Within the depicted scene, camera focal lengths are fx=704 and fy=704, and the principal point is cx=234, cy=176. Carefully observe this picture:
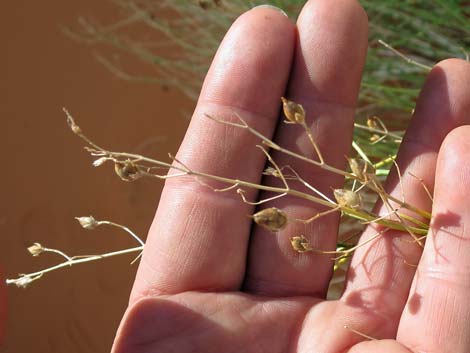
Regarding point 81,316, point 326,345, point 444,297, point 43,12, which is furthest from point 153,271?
point 43,12

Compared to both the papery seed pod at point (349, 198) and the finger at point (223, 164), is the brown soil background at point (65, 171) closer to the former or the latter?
the finger at point (223, 164)

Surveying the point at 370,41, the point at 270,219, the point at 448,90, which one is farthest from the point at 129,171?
the point at 370,41

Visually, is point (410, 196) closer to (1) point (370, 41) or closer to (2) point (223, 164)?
(2) point (223, 164)

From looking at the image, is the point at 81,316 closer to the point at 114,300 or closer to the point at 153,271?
the point at 114,300

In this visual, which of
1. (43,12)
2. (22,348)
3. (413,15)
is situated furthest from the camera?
(43,12)

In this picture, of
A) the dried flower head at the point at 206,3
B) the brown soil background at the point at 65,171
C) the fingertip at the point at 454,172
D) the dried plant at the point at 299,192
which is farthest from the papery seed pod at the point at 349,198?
the brown soil background at the point at 65,171

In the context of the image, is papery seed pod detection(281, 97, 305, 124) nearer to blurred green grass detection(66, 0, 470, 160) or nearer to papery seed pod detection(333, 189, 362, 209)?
papery seed pod detection(333, 189, 362, 209)

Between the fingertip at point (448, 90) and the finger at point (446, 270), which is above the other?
the fingertip at point (448, 90)

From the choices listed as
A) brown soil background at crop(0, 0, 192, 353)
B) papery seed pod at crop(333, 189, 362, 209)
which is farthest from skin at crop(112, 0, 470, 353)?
brown soil background at crop(0, 0, 192, 353)
